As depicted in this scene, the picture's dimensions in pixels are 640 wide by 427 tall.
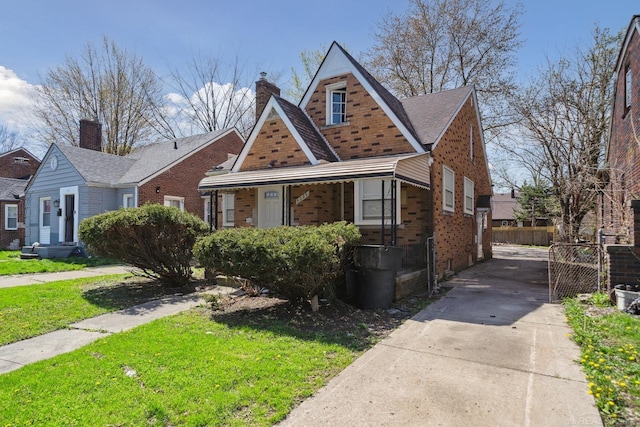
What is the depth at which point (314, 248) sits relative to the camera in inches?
239

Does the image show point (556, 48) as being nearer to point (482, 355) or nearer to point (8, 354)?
point (482, 355)

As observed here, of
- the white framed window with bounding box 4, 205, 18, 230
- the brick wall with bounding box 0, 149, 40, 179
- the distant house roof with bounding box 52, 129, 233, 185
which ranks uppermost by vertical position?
the brick wall with bounding box 0, 149, 40, 179

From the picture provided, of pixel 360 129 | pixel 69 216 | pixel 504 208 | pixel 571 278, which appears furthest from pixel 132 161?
pixel 504 208

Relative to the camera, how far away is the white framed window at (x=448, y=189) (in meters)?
11.3

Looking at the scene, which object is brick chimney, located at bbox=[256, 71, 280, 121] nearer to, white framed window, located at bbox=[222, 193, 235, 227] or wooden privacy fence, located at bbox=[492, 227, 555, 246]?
white framed window, located at bbox=[222, 193, 235, 227]

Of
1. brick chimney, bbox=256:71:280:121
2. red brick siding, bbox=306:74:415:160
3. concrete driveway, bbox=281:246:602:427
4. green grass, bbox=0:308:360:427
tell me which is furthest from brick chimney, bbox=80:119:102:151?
concrete driveway, bbox=281:246:602:427

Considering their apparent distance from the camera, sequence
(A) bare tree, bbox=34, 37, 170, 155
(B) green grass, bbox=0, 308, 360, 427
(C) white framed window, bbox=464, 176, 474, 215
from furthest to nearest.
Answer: (A) bare tree, bbox=34, 37, 170, 155
(C) white framed window, bbox=464, 176, 474, 215
(B) green grass, bbox=0, 308, 360, 427

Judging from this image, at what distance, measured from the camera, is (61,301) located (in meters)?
8.05

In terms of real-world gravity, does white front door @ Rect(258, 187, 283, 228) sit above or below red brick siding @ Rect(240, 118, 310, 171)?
below

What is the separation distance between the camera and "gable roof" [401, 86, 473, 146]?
35.5ft

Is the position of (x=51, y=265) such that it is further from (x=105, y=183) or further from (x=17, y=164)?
(x=17, y=164)

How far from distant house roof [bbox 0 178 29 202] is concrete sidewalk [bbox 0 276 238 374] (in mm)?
21407

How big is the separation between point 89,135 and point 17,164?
14.2 m

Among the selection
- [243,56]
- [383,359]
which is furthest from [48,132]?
[383,359]
